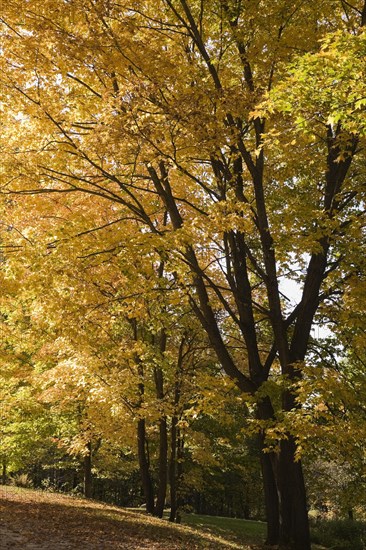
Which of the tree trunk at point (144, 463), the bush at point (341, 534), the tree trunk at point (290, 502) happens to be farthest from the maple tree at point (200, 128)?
the bush at point (341, 534)

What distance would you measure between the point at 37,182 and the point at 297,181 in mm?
5950

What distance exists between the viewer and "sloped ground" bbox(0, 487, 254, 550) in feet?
27.7

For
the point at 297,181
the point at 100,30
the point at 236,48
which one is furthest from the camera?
the point at 297,181

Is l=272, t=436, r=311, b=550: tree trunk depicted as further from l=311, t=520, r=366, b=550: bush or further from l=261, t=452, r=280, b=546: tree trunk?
l=311, t=520, r=366, b=550: bush

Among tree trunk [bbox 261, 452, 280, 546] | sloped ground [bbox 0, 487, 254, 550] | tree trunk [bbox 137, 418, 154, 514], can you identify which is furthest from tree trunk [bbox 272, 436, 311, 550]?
tree trunk [bbox 137, 418, 154, 514]

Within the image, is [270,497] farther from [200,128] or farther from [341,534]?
[341,534]

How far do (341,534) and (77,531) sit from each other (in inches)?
657

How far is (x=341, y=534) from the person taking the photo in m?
Result: 22.5

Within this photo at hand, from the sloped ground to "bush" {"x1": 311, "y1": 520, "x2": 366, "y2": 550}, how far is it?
37.8 ft

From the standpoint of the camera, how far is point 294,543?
30.7ft

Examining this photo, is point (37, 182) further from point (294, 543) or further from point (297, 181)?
point (294, 543)

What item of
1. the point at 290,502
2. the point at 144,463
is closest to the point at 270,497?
the point at 290,502

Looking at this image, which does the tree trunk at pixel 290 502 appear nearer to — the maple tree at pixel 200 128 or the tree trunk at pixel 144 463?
the maple tree at pixel 200 128

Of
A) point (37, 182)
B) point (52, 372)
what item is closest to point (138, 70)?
point (37, 182)
